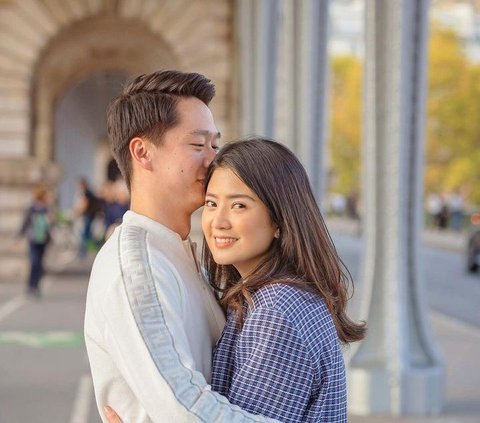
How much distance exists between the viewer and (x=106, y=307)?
108 inches

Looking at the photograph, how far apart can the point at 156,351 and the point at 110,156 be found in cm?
2930

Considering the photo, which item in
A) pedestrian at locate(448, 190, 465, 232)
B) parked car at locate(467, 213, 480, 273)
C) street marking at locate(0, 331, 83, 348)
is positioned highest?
street marking at locate(0, 331, 83, 348)

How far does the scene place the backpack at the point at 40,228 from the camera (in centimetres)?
2052

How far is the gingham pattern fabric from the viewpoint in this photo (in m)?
2.71

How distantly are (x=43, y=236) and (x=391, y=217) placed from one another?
11949 millimetres

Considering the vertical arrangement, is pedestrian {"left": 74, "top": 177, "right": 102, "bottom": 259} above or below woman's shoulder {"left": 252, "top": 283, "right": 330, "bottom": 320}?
below

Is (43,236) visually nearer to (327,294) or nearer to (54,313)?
(54,313)

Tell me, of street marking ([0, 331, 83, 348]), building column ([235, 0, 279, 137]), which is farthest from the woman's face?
building column ([235, 0, 279, 137])

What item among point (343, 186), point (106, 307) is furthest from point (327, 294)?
point (343, 186)

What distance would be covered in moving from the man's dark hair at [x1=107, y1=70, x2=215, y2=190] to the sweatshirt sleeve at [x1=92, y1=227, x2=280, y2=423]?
0.33 meters

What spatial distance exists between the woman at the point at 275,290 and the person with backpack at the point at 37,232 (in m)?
17.7

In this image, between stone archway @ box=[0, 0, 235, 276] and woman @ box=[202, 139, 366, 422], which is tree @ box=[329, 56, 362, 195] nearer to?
stone archway @ box=[0, 0, 235, 276]

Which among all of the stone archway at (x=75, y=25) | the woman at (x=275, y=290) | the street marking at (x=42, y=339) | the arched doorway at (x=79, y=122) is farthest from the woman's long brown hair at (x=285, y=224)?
the arched doorway at (x=79, y=122)

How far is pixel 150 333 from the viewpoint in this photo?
2.70 metres
